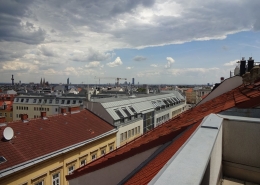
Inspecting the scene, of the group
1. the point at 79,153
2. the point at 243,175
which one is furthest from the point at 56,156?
the point at 243,175

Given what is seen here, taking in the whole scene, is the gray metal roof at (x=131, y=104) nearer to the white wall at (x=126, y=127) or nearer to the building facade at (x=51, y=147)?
the white wall at (x=126, y=127)

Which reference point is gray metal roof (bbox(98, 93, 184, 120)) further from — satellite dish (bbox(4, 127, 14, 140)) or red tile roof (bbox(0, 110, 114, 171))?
satellite dish (bbox(4, 127, 14, 140))

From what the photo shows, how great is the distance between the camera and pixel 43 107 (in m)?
55.0

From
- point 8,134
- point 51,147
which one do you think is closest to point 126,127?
point 51,147

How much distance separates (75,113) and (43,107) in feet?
103

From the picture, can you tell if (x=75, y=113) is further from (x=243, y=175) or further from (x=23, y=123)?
(x=243, y=175)

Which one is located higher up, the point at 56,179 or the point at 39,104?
the point at 39,104

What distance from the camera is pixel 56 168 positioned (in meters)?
18.4

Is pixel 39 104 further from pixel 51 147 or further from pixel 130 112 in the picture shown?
pixel 51 147

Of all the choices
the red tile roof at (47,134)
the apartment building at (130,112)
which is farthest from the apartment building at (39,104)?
the red tile roof at (47,134)

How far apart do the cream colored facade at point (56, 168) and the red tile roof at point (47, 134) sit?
774 millimetres


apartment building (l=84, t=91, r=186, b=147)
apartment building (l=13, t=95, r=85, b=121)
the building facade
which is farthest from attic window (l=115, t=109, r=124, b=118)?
apartment building (l=13, t=95, r=85, b=121)

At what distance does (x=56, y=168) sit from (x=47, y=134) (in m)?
3.81

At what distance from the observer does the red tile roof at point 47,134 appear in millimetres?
16802
